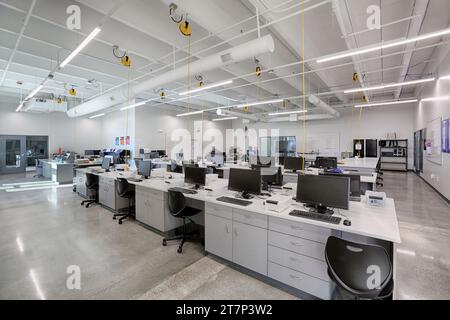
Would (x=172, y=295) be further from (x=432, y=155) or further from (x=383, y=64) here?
(x=432, y=155)

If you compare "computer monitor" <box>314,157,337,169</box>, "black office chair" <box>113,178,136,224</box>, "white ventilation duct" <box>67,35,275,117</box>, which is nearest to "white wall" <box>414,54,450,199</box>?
"computer monitor" <box>314,157,337,169</box>

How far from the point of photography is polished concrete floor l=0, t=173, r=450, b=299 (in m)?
2.12

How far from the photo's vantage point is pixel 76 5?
11.8 feet

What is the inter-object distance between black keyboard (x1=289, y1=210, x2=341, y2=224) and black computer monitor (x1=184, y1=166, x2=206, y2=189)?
168cm

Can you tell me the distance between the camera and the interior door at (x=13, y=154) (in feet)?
33.5

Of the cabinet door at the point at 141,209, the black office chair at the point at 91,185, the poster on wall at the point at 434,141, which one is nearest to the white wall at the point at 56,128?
the black office chair at the point at 91,185

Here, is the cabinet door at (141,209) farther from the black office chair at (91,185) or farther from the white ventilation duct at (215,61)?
the white ventilation duct at (215,61)

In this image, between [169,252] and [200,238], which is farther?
[200,238]

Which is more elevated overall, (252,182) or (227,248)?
(252,182)

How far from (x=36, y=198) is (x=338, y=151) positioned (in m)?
13.8

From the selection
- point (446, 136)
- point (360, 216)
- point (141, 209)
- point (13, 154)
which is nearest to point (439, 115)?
point (446, 136)

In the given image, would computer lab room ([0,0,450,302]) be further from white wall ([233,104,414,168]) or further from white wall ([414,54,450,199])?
white wall ([233,104,414,168])
